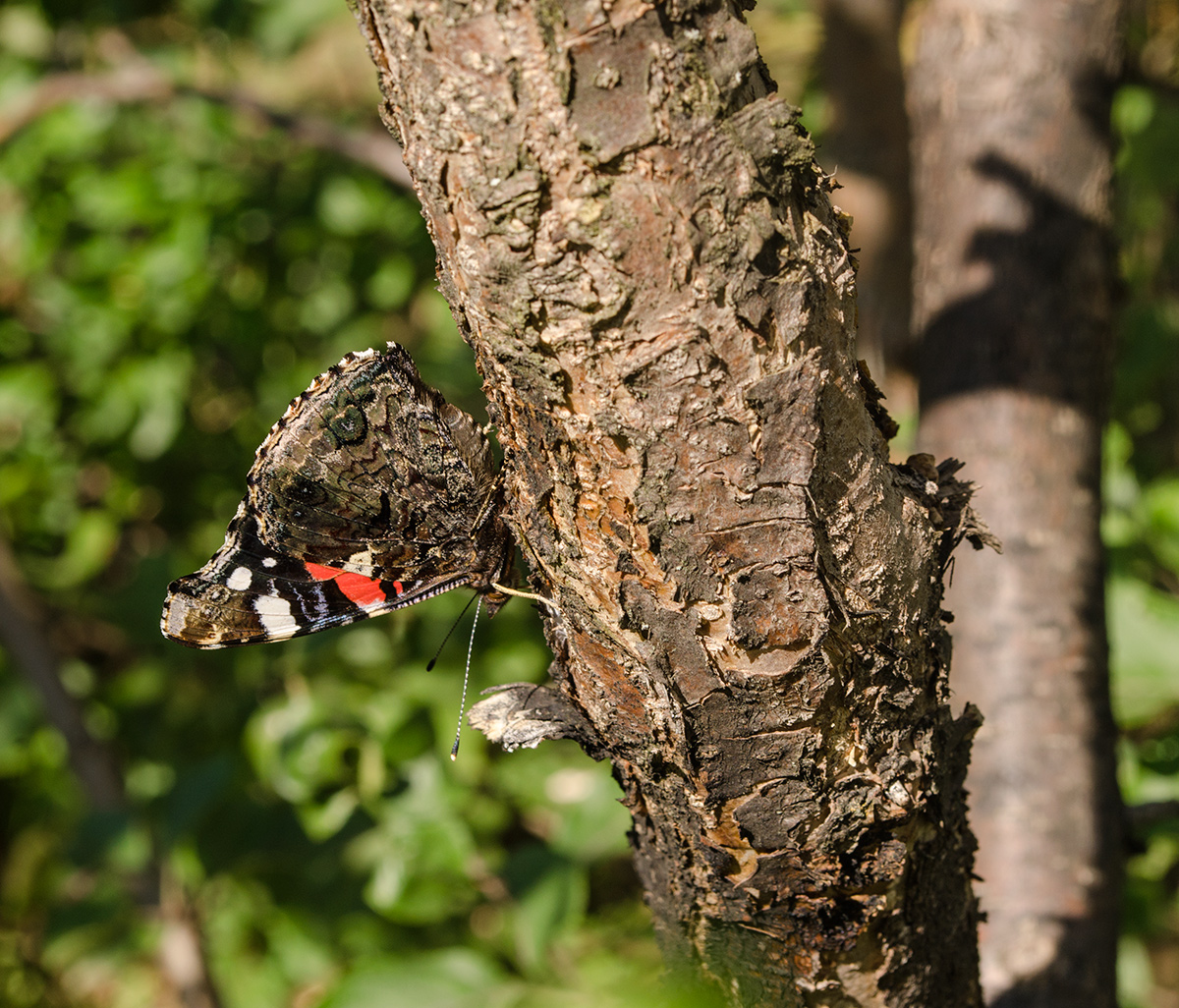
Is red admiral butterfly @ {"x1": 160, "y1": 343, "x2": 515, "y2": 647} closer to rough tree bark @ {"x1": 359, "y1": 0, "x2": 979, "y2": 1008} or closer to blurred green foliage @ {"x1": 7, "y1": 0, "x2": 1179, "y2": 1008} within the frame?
rough tree bark @ {"x1": 359, "y1": 0, "x2": 979, "y2": 1008}

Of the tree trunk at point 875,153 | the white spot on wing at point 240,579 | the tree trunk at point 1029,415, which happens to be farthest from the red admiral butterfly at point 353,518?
the tree trunk at point 875,153

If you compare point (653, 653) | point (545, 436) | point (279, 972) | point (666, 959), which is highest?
point (545, 436)

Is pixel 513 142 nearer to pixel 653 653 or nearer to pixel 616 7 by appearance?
pixel 616 7

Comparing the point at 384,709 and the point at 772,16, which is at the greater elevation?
the point at 772,16

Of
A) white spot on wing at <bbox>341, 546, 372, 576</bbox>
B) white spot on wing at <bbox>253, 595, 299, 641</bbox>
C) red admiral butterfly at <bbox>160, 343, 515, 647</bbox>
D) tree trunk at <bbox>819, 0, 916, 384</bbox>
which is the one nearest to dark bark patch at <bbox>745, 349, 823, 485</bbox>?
red admiral butterfly at <bbox>160, 343, 515, 647</bbox>

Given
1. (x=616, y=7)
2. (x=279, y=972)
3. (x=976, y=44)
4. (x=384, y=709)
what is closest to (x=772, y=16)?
(x=976, y=44)

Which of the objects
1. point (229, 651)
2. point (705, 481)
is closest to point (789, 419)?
point (705, 481)

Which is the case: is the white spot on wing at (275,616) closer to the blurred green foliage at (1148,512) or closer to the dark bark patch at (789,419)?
the dark bark patch at (789,419)
